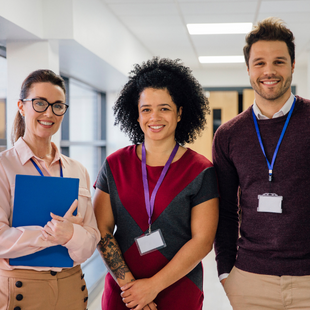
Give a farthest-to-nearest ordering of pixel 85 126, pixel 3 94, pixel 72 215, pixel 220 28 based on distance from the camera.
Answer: pixel 85 126, pixel 220 28, pixel 3 94, pixel 72 215

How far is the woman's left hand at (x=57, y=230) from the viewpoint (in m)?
1.40

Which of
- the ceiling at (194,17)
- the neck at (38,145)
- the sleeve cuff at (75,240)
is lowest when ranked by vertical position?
the sleeve cuff at (75,240)

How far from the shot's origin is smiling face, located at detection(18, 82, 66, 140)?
1591mm

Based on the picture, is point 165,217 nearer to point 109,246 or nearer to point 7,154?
point 109,246

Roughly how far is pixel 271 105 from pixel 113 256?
104cm

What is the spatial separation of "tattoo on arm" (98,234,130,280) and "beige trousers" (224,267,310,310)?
54cm

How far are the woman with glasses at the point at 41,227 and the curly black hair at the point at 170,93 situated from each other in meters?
0.40

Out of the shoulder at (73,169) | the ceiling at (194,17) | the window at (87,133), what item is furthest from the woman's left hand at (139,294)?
the ceiling at (194,17)

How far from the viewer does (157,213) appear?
1657 mm

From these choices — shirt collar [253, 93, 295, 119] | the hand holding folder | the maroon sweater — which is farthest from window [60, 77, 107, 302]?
shirt collar [253, 93, 295, 119]

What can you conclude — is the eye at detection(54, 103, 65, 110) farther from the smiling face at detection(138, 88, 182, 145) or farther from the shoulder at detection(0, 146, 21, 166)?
the smiling face at detection(138, 88, 182, 145)

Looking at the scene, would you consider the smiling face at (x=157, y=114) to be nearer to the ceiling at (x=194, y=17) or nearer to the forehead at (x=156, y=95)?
the forehead at (x=156, y=95)

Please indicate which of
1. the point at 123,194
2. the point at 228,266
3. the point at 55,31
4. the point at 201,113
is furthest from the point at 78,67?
the point at 228,266

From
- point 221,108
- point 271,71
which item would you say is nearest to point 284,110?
point 271,71
